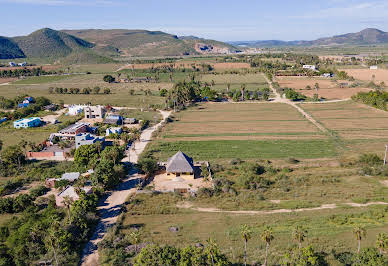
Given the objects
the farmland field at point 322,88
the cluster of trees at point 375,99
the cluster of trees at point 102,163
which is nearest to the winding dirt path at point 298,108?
the farmland field at point 322,88

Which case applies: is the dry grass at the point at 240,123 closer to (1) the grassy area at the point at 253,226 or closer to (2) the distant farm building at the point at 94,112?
(2) the distant farm building at the point at 94,112

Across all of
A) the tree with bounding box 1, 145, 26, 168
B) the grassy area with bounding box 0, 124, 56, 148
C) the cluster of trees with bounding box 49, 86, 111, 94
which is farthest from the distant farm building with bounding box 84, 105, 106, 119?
the cluster of trees with bounding box 49, 86, 111, 94

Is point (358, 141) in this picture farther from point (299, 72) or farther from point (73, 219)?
point (299, 72)

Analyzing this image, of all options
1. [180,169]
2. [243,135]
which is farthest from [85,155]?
[243,135]

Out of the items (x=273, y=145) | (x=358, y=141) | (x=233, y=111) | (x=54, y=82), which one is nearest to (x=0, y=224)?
(x=273, y=145)

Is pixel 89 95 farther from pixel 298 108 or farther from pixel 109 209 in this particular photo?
pixel 109 209

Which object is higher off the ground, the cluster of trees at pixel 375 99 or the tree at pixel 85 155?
the cluster of trees at pixel 375 99
